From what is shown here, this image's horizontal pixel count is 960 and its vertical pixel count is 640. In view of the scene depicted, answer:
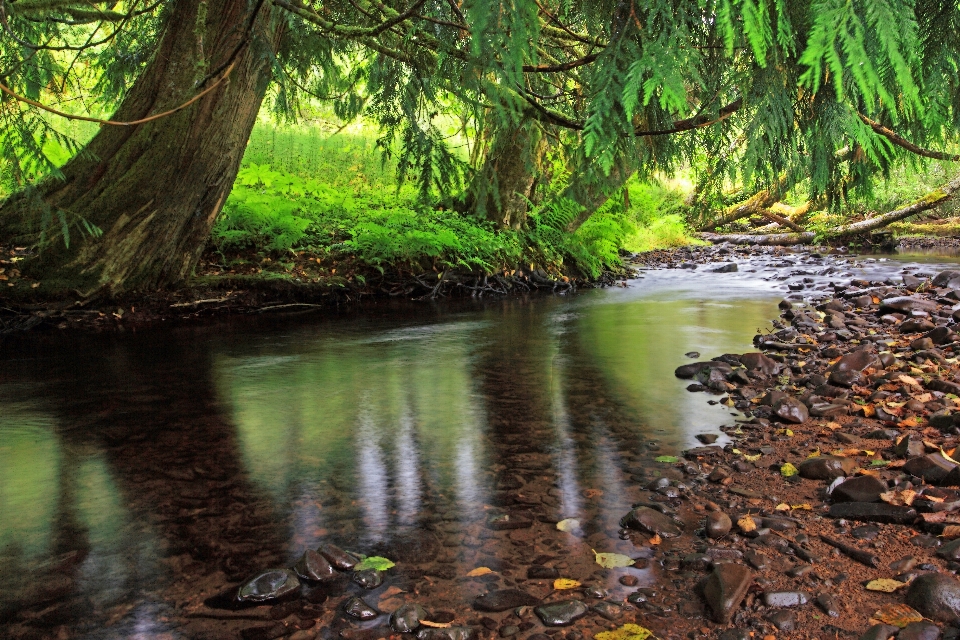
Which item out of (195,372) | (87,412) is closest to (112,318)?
(195,372)

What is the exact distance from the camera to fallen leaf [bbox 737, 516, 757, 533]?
2.59m

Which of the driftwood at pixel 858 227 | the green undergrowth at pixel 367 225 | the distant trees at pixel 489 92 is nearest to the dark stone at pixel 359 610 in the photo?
the distant trees at pixel 489 92

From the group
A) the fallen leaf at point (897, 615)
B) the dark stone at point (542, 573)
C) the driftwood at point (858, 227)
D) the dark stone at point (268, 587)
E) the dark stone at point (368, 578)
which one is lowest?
the fallen leaf at point (897, 615)

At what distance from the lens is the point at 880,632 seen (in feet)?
6.20

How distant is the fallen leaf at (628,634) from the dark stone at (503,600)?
27 centimetres

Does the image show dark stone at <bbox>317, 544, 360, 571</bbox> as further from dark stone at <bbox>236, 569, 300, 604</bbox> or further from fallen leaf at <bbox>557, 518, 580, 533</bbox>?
fallen leaf at <bbox>557, 518, 580, 533</bbox>

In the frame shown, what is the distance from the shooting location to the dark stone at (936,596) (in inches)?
76.6

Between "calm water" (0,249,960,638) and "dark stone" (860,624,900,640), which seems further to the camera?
"calm water" (0,249,960,638)

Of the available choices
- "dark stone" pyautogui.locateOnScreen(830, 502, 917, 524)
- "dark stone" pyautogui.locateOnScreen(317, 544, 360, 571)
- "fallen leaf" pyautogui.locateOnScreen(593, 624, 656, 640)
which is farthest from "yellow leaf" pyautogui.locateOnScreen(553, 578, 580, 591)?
"dark stone" pyautogui.locateOnScreen(830, 502, 917, 524)

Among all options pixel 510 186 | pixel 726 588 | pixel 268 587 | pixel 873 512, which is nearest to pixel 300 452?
pixel 268 587

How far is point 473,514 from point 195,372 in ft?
12.6

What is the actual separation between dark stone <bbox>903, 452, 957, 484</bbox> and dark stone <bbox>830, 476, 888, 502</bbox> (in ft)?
0.74

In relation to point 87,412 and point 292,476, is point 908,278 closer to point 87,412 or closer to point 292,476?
point 292,476

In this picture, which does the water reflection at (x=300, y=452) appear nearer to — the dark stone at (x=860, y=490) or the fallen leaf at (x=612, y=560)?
the fallen leaf at (x=612, y=560)
